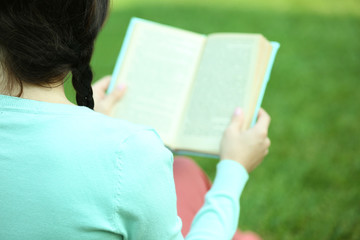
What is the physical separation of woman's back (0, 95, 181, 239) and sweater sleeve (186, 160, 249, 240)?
0.25 m

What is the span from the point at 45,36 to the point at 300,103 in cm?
208

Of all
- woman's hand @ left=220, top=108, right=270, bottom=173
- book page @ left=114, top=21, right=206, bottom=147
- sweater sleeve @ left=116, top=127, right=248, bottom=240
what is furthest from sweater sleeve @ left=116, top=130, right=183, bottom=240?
book page @ left=114, top=21, right=206, bottom=147

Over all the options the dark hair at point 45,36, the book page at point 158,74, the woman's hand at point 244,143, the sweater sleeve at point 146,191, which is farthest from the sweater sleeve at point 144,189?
the book page at point 158,74

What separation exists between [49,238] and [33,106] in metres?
0.18

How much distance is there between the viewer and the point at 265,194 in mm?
1826

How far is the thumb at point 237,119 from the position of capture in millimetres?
1020

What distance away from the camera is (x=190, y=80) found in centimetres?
119

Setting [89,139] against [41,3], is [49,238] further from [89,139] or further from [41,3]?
[41,3]

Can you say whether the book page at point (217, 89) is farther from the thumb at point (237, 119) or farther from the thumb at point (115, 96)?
the thumb at point (115, 96)

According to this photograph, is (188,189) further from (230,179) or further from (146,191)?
(146,191)

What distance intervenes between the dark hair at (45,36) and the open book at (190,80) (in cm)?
50

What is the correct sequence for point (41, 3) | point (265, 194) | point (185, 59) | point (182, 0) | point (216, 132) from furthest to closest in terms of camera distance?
point (182, 0), point (265, 194), point (185, 59), point (216, 132), point (41, 3)

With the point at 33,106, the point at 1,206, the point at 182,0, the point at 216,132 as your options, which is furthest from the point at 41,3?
the point at 182,0

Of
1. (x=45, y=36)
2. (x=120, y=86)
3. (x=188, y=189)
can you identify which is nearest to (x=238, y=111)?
(x=188, y=189)
